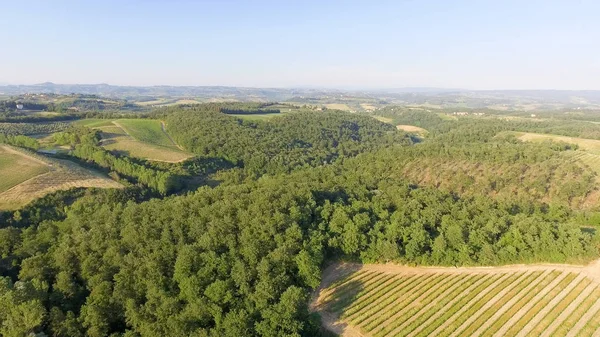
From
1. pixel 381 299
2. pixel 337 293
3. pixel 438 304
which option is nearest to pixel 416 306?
pixel 438 304

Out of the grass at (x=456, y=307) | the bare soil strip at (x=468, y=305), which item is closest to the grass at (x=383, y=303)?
the grass at (x=456, y=307)

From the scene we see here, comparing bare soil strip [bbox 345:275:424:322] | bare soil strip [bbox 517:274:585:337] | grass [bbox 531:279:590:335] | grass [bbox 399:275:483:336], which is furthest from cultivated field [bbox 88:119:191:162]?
grass [bbox 531:279:590:335]

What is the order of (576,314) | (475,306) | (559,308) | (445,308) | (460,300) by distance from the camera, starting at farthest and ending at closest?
(460,300) < (475,306) < (445,308) < (559,308) < (576,314)

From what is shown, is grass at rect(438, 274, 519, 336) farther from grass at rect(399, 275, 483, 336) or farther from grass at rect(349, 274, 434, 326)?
grass at rect(349, 274, 434, 326)

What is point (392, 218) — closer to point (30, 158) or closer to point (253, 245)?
point (253, 245)

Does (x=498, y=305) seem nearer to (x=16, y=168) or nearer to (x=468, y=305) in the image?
(x=468, y=305)
